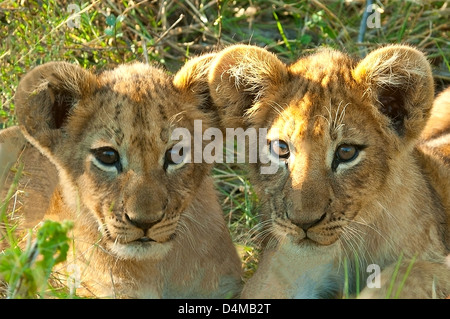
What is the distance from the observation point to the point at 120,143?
368 centimetres

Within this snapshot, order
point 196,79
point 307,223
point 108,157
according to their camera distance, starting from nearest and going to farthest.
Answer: point 307,223 → point 108,157 → point 196,79

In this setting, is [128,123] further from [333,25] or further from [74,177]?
[333,25]

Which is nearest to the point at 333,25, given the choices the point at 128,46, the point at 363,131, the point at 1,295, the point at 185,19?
the point at 185,19

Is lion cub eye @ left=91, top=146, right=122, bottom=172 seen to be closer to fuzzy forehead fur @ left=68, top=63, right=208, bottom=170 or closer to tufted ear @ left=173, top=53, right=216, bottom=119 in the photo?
fuzzy forehead fur @ left=68, top=63, right=208, bottom=170

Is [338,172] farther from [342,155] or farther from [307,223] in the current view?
[307,223]

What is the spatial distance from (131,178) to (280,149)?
0.66 meters

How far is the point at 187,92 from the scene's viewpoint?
4.02 metres

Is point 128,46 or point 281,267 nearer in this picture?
point 281,267

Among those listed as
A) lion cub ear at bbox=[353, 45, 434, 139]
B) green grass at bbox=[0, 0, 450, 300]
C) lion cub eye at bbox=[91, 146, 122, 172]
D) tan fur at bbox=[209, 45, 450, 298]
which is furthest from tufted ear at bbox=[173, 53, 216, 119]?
green grass at bbox=[0, 0, 450, 300]

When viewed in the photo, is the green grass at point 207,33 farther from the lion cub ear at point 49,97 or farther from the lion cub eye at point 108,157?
the lion cub eye at point 108,157

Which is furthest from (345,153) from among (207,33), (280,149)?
(207,33)

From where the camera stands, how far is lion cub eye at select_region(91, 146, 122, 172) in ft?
12.1

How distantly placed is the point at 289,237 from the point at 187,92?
914 mm

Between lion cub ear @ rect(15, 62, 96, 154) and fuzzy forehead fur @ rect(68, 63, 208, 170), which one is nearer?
fuzzy forehead fur @ rect(68, 63, 208, 170)
